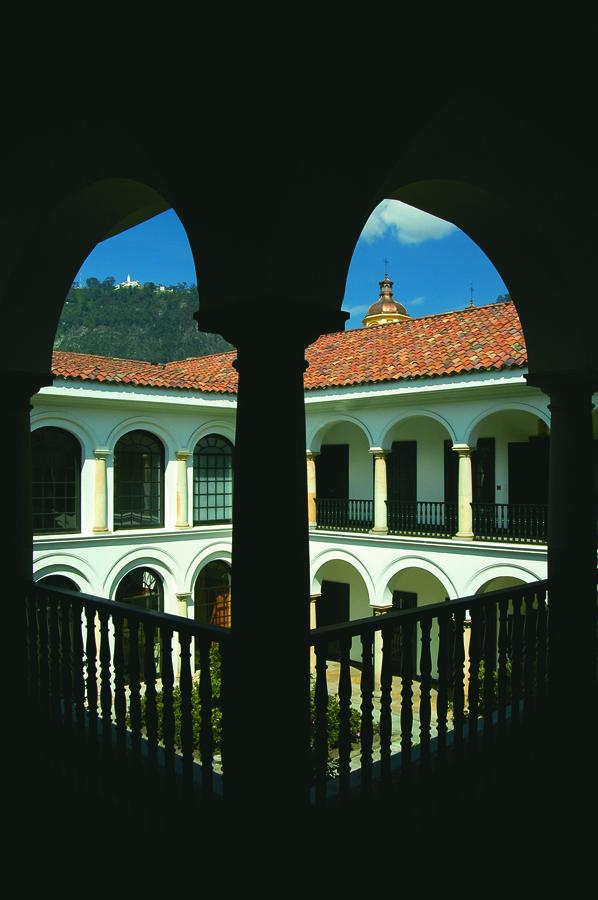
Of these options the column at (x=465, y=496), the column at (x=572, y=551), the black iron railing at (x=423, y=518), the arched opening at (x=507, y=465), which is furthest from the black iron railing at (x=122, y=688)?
the black iron railing at (x=423, y=518)

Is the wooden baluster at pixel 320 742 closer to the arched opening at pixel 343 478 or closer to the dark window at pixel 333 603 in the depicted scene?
the arched opening at pixel 343 478

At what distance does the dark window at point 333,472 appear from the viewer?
20.7 m

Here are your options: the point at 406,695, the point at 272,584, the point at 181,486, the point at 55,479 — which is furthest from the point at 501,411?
the point at 272,584

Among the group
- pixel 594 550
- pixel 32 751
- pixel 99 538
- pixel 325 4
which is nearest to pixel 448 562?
pixel 99 538

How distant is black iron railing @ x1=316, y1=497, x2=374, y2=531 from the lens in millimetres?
18833

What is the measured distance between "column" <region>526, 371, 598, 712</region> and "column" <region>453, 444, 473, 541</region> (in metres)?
11.7

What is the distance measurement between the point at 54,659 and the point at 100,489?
13.2 m

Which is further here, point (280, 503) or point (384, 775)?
point (384, 775)

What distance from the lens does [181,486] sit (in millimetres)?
18594

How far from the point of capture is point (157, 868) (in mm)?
3129

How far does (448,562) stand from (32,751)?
13.3 metres

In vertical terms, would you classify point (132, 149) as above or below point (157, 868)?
above

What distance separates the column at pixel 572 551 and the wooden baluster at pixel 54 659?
9.59 feet

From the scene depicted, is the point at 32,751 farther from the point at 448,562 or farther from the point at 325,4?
the point at 448,562
